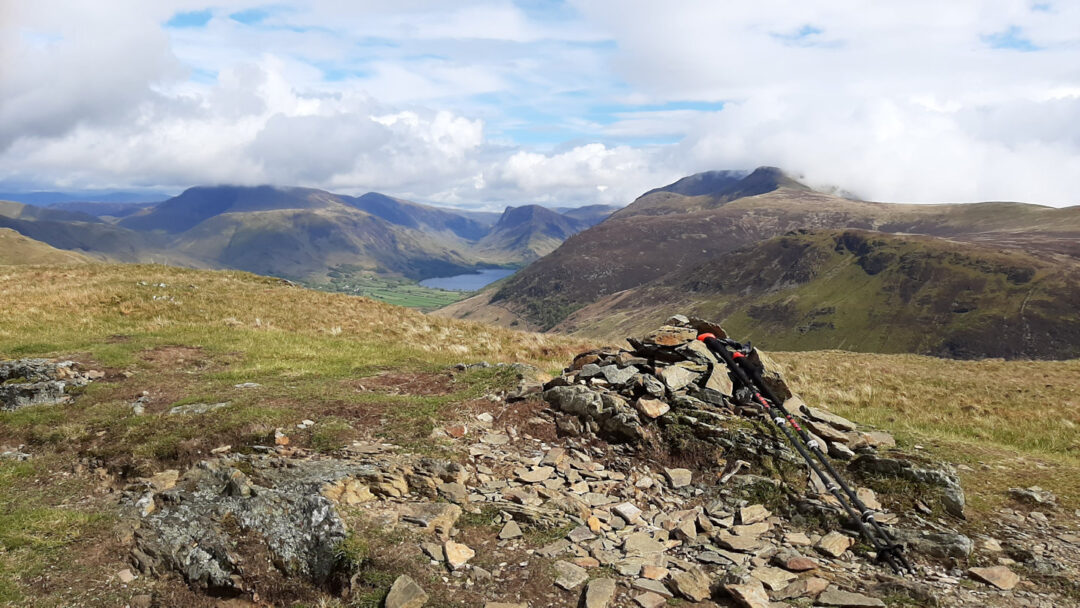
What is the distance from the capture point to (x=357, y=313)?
34.5 m

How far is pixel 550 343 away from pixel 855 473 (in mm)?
22164

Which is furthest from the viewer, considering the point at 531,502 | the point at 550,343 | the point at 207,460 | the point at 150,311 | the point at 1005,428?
the point at 550,343

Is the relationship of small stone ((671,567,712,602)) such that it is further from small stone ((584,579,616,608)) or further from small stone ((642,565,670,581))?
small stone ((584,579,616,608))

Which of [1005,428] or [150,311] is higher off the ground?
[150,311]

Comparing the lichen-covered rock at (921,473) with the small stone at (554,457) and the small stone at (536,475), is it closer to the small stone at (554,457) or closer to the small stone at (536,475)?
the small stone at (554,457)

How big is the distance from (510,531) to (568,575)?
164 centimetres

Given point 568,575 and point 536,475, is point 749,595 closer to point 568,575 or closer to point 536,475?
point 568,575

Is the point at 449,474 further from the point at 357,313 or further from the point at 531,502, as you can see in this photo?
the point at 357,313

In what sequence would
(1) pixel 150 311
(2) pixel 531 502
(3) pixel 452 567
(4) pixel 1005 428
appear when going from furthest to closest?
(1) pixel 150 311 < (4) pixel 1005 428 < (2) pixel 531 502 < (3) pixel 452 567

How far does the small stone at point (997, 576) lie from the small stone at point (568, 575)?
22.4 ft

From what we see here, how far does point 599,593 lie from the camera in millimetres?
8391

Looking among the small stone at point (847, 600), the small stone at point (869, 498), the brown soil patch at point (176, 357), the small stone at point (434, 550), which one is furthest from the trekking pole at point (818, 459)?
the brown soil patch at point (176, 357)

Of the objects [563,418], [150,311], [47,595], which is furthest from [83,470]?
[150,311]

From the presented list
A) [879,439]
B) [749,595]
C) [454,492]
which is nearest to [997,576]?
[749,595]
